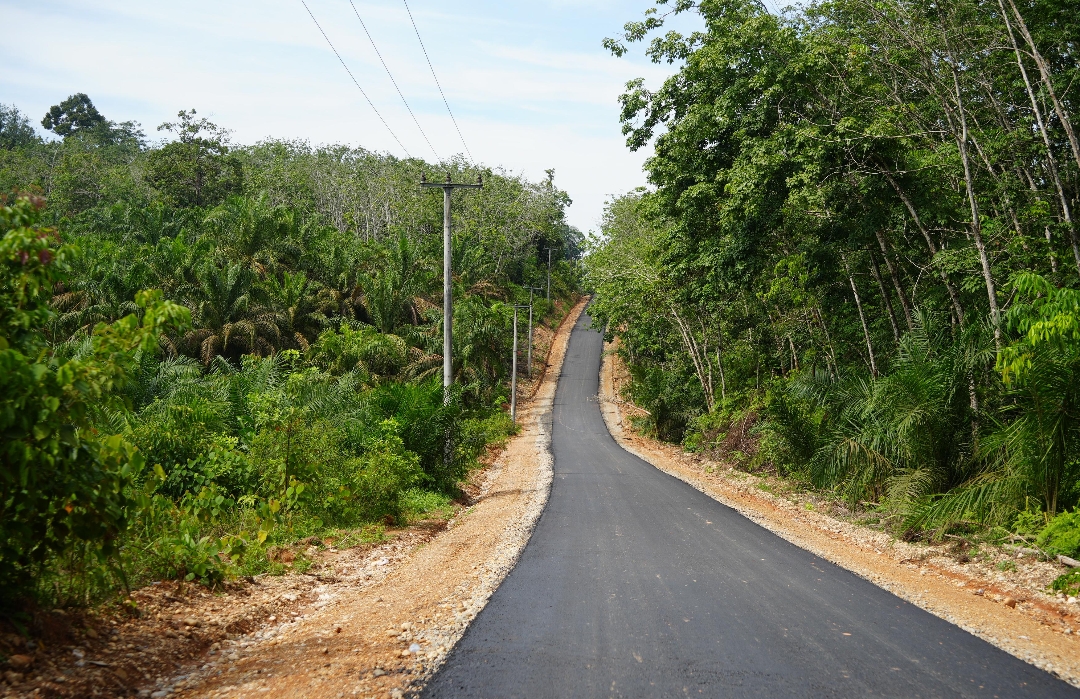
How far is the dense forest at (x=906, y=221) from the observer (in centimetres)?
968

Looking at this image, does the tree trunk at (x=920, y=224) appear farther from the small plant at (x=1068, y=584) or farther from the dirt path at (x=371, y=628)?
the dirt path at (x=371, y=628)

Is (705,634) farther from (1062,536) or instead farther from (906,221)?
(906,221)

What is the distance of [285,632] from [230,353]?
85.4 feet

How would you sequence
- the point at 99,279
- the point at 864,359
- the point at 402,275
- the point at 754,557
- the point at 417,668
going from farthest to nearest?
the point at 402,275
the point at 99,279
the point at 864,359
the point at 754,557
the point at 417,668

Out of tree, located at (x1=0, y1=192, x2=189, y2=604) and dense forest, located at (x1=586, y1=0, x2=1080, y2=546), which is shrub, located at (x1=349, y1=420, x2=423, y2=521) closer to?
tree, located at (x1=0, y1=192, x2=189, y2=604)

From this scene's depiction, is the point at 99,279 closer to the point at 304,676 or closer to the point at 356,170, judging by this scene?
the point at 304,676

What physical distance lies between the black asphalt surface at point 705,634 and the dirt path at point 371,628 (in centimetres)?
26

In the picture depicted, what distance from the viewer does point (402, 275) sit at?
36.8 metres

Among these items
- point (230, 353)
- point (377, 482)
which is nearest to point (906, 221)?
point (377, 482)

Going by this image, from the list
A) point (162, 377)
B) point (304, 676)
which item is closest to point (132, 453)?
point (304, 676)

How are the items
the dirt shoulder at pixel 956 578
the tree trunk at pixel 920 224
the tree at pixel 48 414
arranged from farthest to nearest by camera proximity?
the tree trunk at pixel 920 224 → the dirt shoulder at pixel 956 578 → the tree at pixel 48 414

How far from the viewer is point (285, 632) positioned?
6.03m

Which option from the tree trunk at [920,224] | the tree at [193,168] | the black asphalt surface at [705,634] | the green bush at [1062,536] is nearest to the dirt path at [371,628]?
the black asphalt surface at [705,634]

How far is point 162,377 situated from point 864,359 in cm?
1646
